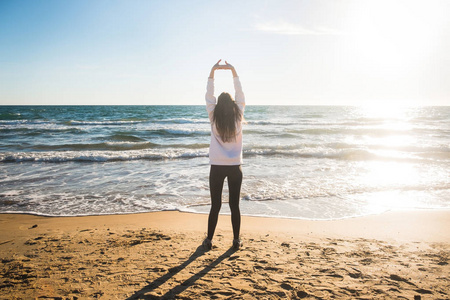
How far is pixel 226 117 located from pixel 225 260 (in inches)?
69.2

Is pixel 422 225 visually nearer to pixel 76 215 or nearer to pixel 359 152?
pixel 76 215

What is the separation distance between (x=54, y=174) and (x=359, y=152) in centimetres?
1378

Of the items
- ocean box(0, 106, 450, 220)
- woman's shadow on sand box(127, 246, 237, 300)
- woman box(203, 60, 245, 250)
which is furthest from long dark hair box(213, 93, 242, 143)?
ocean box(0, 106, 450, 220)

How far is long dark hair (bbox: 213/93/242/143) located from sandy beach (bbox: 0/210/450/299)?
1551 mm

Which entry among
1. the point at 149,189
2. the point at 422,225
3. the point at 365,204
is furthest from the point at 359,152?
the point at 149,189

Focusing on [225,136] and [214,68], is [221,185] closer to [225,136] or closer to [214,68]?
[225,136]

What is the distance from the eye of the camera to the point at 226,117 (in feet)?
10.9

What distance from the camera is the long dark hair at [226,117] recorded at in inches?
130

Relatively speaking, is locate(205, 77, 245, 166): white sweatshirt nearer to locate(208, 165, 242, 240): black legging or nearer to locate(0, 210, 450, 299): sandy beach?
locate(208, 165, 242, 240): black legging

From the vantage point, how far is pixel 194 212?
5848mm

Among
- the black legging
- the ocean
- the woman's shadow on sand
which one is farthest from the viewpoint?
the ocean

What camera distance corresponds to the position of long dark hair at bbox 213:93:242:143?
10.9 ft

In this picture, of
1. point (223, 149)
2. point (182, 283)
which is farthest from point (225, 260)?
point (223, 149)

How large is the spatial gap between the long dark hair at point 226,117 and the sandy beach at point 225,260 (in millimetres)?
1551
